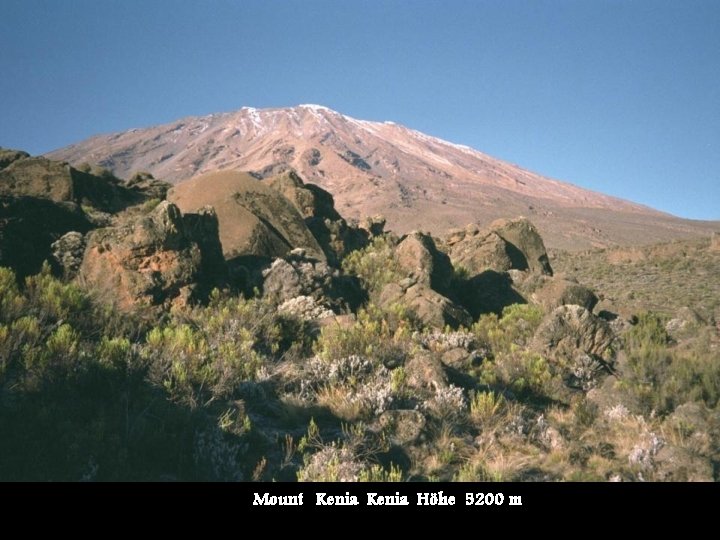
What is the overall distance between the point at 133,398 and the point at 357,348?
289cm

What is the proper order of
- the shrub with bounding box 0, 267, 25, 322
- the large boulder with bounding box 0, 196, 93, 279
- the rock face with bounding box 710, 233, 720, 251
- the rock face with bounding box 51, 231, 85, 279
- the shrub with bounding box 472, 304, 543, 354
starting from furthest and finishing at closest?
1. the rock face with bounding box 710, 233, 720, 251
2. the shrub with bounding box 472, 304, 543, 354
3. the rock face with bounding box 51, 231, 85, 279
4. the large boulder with bounding box 0, 196, 93, 279
5. the shrub with bounding box 0, 267, 25, 322

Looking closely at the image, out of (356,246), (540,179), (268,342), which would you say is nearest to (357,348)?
(268,342)

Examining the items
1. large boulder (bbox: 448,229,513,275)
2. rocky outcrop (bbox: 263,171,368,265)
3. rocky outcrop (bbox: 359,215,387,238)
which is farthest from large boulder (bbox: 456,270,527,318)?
rocky outcrop (bbox: 359,215,387,238)

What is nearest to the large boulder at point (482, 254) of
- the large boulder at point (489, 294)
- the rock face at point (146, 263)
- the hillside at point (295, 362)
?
the large boulder at point (489, 294)

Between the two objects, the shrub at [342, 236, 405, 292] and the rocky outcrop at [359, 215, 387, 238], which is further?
the rocky outcrop at [359, 215, 387, 238]

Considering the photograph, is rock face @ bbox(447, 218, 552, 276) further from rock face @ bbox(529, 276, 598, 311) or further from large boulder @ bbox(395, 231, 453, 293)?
rock face @ bbox(529, 276, 598, 311)

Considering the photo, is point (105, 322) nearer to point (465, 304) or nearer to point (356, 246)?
point (465, 304)

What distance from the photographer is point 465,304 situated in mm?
10227

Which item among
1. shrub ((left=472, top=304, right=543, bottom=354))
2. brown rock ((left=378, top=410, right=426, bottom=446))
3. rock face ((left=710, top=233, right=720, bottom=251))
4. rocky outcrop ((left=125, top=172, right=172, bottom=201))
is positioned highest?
rock face ((left=710, top=233, right=720, bottom=251))

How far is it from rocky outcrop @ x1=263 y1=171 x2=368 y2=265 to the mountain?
44808 mm

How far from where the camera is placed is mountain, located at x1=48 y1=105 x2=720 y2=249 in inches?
2665

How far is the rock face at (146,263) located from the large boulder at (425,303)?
125 inches

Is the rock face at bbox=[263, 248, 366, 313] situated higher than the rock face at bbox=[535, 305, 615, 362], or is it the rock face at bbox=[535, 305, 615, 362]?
the rock face at bbox=[263, 248, 366, 313]

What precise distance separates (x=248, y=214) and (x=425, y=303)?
403cm
